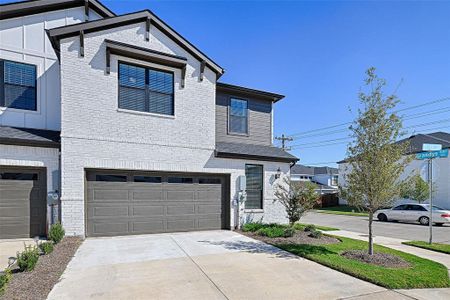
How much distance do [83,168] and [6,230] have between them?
301 centimetres

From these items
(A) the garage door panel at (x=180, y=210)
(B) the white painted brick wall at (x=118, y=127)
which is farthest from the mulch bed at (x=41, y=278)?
(A) the garage door panel at (x=180, y=210)

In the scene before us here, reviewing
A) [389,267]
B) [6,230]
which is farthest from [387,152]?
[6,230]

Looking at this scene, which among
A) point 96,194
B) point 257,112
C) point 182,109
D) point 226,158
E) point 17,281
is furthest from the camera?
point 257,112

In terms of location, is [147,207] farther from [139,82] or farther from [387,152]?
[387,152]

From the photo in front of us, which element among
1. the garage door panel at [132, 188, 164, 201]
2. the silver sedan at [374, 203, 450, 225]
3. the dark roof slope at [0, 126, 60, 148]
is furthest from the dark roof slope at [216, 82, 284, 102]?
the silver sedan at [374, 203, 450, 225]

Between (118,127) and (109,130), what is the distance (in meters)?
0.32

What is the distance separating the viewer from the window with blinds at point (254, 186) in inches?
475

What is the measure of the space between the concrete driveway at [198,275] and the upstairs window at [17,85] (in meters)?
5.56

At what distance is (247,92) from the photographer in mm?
12875

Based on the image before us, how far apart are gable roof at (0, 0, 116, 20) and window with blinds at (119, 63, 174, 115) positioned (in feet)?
12.4

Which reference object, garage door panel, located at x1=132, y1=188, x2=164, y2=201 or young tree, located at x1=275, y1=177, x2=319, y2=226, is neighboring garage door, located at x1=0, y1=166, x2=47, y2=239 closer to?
garage door panel, located at x1=132, y1=188, x2=164, y2=201

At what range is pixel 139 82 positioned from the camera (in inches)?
396

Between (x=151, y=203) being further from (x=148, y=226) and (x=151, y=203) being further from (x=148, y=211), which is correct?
(x=148, y=226)

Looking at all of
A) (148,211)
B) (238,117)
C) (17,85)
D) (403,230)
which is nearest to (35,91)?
(17,85)
